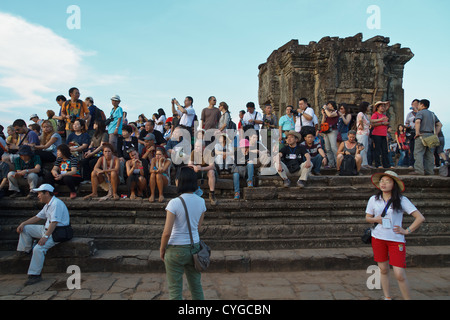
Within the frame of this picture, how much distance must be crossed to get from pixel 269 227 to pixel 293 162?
62.0 inches

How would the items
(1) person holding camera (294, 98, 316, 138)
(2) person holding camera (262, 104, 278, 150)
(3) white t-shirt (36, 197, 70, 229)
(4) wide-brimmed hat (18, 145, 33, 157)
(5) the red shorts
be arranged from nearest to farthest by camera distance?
1. (5) the red shorts
2. (3) white t-shirt (36, 197, 70, 229)
3. (4) wide-brimmed hat (18, 145, 33, 157)
4. (1) person holding camera (294, 98, 316, 138)
5. (2) person holding camera (262, 104, 278, 150)

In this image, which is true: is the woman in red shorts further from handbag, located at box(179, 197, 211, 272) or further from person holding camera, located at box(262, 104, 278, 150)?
person holding camera, located at box(262, 104, 278, 150)

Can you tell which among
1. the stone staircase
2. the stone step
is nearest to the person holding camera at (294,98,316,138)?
the stone staircase

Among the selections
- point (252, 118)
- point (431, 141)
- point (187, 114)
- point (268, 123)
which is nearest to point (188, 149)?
point (187, 114)

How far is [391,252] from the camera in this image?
3432 mm

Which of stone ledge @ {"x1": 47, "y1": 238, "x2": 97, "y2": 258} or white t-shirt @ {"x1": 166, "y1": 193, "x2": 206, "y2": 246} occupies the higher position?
white t-shirt @ {"x1": 166, "y1": 193, "x2": 206, "y2": 246}

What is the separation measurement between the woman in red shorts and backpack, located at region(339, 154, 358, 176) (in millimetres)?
3249

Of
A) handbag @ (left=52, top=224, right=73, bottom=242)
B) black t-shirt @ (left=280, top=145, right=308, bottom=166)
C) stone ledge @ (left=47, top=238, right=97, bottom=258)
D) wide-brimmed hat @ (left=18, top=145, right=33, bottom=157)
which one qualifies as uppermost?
wide-brimmed hat @ (left=18, top=145, right=33, bottom=157)

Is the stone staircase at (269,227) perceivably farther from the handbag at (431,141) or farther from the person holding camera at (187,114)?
the person holding camera at (187,114)

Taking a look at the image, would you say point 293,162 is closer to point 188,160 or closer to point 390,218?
point 188,160

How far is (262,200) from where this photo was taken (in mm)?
5762

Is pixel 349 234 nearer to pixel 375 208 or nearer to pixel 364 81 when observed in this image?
pixel 375 208

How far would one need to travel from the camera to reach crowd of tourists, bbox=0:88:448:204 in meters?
5.92

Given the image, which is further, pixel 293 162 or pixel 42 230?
pixel 293 162
